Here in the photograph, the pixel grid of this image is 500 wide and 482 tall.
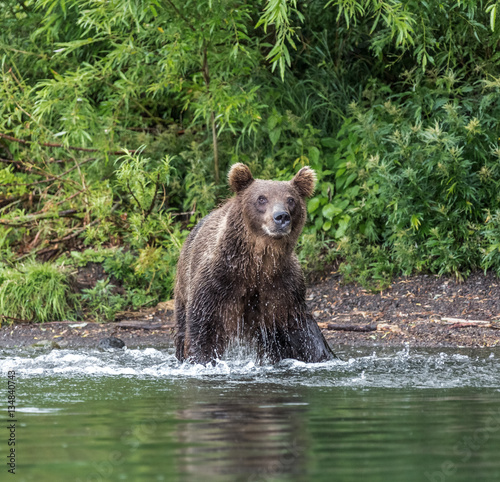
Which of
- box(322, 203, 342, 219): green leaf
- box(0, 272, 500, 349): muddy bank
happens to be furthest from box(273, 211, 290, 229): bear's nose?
box(322, 203, 342, 219): green leaf

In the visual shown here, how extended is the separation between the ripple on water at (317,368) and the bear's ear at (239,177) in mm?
1367

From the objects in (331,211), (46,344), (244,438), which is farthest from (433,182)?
(244,438)

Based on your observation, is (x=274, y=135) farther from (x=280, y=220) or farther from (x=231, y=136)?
(x=280, y=220)

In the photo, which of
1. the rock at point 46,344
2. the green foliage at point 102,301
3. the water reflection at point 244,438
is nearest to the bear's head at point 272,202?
the water reflection at point 244,438

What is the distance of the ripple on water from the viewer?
224 inches

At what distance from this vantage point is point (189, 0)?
29.5ft

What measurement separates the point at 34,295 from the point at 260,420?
18.2 ft

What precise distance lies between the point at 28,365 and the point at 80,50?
578cm

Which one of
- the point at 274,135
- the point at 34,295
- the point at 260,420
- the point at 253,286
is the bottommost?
the point at 260,420

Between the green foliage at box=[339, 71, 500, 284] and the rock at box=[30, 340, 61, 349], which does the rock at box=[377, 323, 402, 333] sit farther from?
the rock at box=[30, 340, 61, 349]

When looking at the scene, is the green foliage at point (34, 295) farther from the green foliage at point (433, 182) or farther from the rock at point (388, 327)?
the rock at point (388, 327)

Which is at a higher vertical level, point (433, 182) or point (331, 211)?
point (433, 182)

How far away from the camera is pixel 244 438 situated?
392cm

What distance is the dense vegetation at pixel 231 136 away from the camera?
30.3ft
